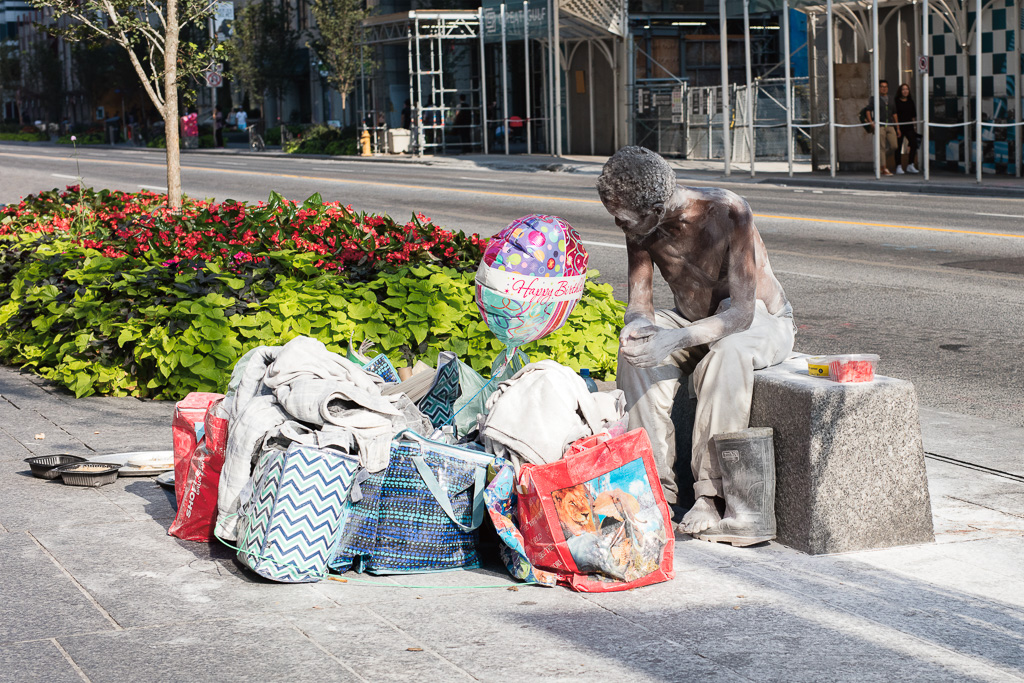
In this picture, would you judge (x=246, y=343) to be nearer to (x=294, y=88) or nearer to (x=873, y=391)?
(x=873, y=391)

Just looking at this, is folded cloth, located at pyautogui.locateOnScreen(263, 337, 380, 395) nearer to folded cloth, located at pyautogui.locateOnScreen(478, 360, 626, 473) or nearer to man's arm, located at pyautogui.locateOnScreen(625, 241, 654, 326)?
folded cloth, located at pyautogui.locateOnScreen(478, 360, 626, 473)

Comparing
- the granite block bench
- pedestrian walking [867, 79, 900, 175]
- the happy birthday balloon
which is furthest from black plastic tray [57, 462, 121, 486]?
pedestrian walking [867, 79, 900, 175]

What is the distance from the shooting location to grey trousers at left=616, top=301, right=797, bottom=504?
459 cm

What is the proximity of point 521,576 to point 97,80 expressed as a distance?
221ft

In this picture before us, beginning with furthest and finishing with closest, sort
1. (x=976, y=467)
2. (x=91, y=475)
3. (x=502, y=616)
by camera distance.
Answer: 1. (x=976, y=467)
2. (x=91, y=475)
3. (x=502, y=616)

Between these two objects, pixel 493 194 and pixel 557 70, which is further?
pixel 557 70

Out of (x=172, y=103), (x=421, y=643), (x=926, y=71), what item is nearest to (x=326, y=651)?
(x=421, y=643)

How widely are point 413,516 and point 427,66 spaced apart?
4431 cm

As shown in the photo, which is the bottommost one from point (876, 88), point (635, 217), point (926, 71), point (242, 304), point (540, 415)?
point (540, 415)

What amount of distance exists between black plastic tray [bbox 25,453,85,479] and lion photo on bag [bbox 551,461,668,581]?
2.58 meters

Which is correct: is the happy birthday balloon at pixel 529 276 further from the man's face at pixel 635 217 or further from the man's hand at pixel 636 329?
the man's hand at pixel 636 329

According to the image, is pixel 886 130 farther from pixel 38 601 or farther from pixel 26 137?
pixel 26 137

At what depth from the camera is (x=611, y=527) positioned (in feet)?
13.6

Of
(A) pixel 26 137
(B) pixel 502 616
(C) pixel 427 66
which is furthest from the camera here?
(A) pixel 26 137
